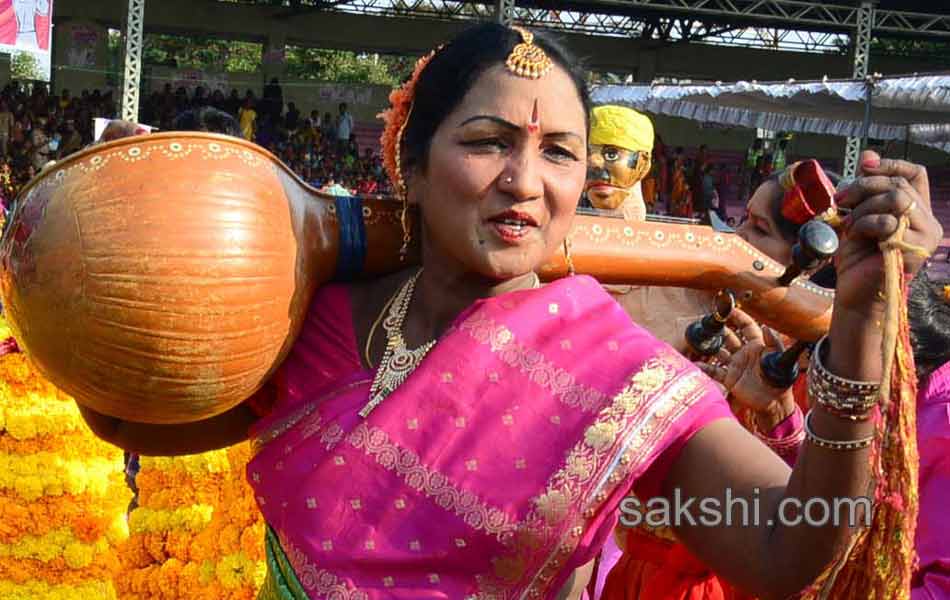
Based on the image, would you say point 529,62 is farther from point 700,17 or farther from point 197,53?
point 197,53

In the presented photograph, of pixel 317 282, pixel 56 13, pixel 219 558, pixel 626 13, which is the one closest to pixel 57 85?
pixel 56 13

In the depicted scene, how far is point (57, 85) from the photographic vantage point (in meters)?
19.8

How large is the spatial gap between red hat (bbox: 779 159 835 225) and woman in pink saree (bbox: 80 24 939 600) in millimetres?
827

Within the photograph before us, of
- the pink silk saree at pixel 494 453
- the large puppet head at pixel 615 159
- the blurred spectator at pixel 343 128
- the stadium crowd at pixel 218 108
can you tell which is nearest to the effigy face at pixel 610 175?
the large puppet head at pixel 615 159

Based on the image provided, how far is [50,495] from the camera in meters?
3.95

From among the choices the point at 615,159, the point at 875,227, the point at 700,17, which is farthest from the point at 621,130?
the point at 700,17

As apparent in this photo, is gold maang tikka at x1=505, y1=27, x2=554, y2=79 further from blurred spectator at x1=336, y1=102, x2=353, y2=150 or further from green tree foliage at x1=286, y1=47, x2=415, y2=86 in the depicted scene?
green tree foliage at x1=286, y1=47, x2=415, y2=86

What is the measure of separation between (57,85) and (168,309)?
20.3m

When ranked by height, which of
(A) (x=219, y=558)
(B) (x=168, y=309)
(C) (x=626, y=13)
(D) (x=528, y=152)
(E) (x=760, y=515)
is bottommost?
(A) (x=219, y=558)

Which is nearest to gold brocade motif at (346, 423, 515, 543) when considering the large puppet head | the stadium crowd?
the large puppet head

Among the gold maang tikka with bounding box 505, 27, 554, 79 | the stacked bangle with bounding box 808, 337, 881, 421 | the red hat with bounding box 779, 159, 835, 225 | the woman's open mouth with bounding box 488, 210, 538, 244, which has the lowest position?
the stacked bangle with bounding box 808, 337, 881, 421

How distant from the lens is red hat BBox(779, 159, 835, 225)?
230 cm

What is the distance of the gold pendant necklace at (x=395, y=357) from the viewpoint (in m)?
1.66

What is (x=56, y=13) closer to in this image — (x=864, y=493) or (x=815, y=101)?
→ (x=815, y=101)
